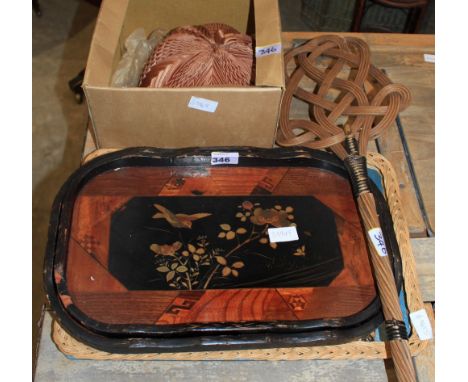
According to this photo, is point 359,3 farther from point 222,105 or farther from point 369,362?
point 369,362

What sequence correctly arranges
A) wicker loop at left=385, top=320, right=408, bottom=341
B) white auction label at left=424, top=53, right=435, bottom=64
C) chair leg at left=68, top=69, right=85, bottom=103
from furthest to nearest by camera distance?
chair leg at left=68, top=69, right=85, bottom=103 < white auction label at left=424, top=53, right=435, bottom=64 < wicker loop at left=385, top=320, right=408, bottom=341

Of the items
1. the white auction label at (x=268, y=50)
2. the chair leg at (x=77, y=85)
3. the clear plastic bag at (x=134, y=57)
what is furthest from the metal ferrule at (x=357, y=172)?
the chair leg at (x=77, y=85)

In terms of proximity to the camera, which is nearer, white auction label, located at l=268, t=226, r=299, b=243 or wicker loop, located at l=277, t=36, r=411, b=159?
white auction label, located at l=268, t=226, r=299, b=243

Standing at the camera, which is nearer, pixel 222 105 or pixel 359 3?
pixel 222 105

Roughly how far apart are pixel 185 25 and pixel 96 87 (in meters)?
0.36

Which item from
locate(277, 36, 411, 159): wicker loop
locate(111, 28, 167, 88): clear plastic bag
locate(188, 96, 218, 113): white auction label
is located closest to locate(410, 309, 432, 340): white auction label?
locate(277, 36, 411, 159): wicker loop

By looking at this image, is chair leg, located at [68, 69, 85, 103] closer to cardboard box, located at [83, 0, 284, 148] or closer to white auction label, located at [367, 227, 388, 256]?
cardboard box, located at [83, 0, 284, 148]

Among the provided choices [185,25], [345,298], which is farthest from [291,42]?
[345,298]

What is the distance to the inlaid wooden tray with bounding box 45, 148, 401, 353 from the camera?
73 centimetres

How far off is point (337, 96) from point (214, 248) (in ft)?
1.64

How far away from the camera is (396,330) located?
2.37 ft

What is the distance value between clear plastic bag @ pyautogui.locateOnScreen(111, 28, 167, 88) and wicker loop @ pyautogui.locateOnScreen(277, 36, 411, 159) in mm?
297

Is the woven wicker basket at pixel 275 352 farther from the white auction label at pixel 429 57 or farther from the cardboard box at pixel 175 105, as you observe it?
the white auction label at pixel 429 57

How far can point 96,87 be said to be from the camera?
2.71 feet
